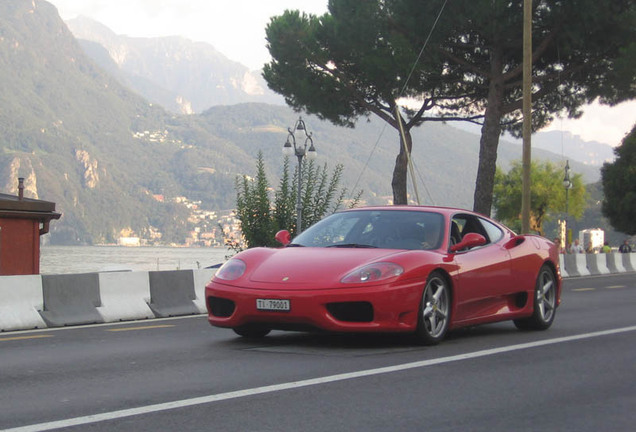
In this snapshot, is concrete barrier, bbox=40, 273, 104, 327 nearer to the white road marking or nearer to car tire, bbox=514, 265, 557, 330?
car tire, bbox=514, 265, 557, 330

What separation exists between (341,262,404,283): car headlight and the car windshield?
29.1 inches

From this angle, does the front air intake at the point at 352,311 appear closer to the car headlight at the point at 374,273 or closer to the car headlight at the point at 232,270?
the car headlight at the point at 374,273

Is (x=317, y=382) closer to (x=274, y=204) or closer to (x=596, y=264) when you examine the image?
(x=274, y=204)

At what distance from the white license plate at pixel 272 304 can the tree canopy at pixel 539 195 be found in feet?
306

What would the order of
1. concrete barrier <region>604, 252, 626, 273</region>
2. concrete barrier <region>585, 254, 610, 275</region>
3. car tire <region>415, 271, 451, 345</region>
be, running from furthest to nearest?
concrete barrier <region>604, 252, 626, 273</region>, concrete barrier <region>585, 254, 610, 275</region>, car tire <region>415, 271, 451, 345</region>

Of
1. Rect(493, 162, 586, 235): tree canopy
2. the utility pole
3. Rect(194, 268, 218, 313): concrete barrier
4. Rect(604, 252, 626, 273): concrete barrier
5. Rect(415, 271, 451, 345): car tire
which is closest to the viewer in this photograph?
Rect(415, 271, 451, 345): car tire

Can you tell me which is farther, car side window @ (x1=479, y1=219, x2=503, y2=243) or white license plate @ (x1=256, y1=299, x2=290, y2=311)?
car side window @ (x1=479, y1=219, x2=503, y2=243)

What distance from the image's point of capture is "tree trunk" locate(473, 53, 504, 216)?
37156 millimetres

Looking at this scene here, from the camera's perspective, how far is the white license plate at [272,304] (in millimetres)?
8883

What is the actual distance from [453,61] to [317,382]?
106 feet

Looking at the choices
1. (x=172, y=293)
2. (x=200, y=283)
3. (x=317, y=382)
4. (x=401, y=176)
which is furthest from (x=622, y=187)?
(x=317, y=382)

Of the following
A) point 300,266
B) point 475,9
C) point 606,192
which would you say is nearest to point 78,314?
point 300,266

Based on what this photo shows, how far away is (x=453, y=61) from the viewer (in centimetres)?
3812

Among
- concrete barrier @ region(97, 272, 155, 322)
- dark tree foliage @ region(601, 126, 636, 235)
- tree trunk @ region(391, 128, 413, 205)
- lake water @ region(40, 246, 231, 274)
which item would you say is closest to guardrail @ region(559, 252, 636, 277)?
tree trunk @ region(391, 128, 413, 205)
